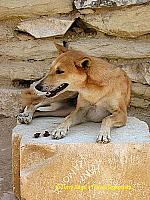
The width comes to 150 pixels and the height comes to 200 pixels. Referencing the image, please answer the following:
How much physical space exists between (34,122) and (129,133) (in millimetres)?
635

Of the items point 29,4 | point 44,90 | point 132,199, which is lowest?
point 132,199

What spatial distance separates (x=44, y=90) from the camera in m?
3.09

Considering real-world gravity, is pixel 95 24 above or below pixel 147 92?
above

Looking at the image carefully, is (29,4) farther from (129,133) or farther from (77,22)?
(129,133)

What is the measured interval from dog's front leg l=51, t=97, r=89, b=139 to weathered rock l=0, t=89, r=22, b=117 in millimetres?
860

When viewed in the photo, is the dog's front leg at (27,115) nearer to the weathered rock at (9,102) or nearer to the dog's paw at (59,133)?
the dog's paw at (59,133)

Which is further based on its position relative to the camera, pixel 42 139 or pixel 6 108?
pixel 6 108

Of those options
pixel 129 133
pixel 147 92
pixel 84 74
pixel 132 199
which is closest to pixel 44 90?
pixel 84 74

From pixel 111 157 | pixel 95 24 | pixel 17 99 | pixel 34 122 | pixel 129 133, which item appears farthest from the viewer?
pixel 17 99

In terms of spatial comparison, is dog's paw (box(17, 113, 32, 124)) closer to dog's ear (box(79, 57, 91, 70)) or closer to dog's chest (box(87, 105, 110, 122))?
dog's chest (box(87, 105, 110, 122))

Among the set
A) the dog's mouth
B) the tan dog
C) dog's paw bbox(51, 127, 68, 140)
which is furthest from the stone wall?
dog's paw bbox(51, 127, 68, 140)

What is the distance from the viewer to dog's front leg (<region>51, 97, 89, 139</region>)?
3.00 m

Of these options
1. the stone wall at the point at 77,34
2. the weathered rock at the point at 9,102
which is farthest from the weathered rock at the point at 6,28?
the weathered rock at the point at 9,102

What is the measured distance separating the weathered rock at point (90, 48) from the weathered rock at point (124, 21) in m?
0.08
